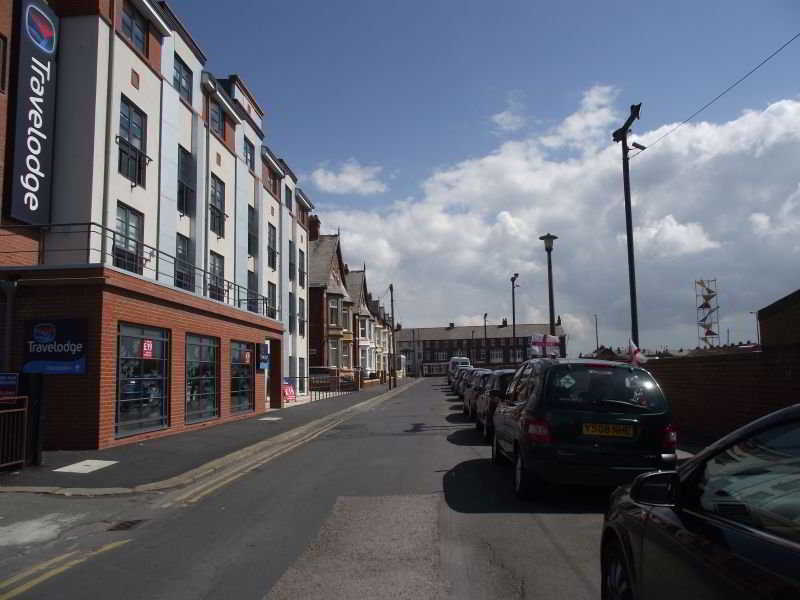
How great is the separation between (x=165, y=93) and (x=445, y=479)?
54.1 feet

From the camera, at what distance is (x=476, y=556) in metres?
5.82

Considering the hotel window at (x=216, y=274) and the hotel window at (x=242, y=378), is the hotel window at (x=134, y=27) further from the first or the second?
the hotel window at (x=242, y=378)

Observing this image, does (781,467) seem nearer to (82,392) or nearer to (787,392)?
(787,392)

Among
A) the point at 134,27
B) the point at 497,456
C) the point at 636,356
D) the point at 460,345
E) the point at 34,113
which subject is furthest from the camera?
the point at 460,345

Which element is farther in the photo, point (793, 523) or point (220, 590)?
point (220, 590)

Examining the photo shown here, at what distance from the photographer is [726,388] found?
12.7 metres

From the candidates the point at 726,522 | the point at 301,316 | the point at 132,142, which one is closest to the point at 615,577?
the point at 726,522

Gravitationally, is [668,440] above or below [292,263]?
Answer: below

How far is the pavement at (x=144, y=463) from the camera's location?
31.8 ft

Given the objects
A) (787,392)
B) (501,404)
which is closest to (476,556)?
(501,404)

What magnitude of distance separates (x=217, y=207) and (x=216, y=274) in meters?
2.56

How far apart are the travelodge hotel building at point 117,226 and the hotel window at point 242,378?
69mm

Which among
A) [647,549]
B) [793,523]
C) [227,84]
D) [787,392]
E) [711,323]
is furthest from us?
[711,323]

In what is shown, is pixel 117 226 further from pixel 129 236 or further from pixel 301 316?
pixel 301 316
